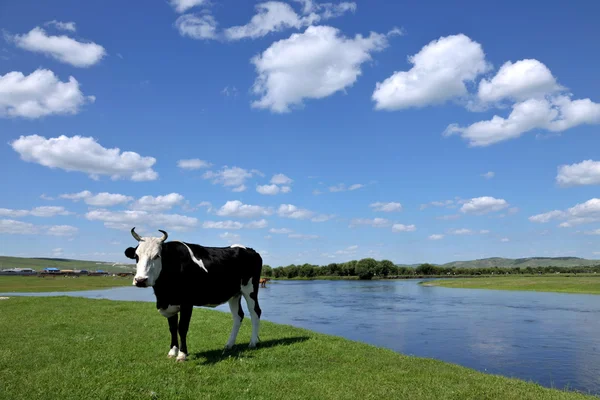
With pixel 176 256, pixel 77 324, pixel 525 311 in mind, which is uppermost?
pixel 176 256

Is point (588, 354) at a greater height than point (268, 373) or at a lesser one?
lesser

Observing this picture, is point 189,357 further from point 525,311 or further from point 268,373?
point 525,311

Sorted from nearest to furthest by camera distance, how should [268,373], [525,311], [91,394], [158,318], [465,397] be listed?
1. [91,394]
2. [465,397]
3. [268,373]
4. [158,318]
5. [525,311]

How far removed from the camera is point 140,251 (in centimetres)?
922

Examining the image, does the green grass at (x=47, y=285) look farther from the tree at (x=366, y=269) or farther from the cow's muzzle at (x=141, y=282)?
the tree at (x=366, y=269)

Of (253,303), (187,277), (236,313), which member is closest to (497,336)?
(253,303)

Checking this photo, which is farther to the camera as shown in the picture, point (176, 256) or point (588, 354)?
point (588, 354)

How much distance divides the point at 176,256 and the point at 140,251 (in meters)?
0.99

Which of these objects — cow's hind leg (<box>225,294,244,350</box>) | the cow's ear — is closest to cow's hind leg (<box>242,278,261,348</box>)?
cow's hind leg (<box>225,294,244,350</box>)

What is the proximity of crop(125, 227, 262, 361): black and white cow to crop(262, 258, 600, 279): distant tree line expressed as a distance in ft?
451

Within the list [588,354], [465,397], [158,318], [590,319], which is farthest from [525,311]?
[465,397]

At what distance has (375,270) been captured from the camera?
149 meters

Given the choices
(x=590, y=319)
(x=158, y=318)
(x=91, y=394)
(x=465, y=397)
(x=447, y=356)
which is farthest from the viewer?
(x=590, y=319)

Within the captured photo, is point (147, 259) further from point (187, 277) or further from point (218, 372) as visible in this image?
point (218, 372)
